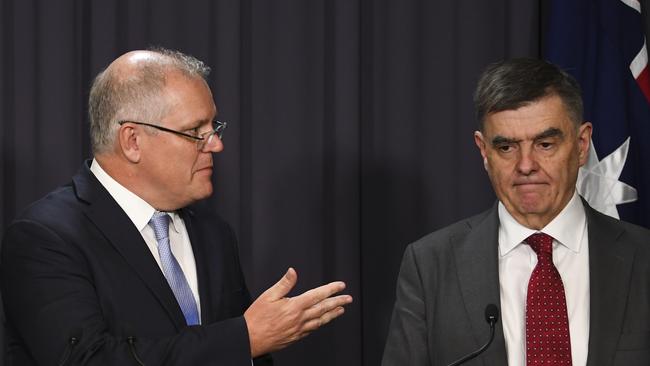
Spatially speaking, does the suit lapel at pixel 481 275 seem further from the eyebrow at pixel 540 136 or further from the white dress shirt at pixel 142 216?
the white dress shirt at pixel 142 216

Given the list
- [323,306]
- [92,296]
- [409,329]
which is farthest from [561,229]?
[92,296]

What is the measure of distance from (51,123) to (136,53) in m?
0.85

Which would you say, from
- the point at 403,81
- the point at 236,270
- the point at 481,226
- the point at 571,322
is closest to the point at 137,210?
the point at 236,270

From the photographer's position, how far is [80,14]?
328 cm

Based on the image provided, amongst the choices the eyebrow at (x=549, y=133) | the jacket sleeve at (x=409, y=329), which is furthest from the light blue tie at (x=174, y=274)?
the eyebrow at (x=549, y=133)

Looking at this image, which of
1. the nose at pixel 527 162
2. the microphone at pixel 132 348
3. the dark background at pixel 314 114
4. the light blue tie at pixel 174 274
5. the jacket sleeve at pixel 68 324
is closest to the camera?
the microphone at pixel 132 348

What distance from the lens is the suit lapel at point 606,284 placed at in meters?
2.16

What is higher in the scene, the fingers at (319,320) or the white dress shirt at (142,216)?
the white dress shirt at (142,216)

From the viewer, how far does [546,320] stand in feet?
7.20

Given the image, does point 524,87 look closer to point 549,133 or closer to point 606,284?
point 549,133

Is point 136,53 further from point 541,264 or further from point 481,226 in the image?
point 541,264

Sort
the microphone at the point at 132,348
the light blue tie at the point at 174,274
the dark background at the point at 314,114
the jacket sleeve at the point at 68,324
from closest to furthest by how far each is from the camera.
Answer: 1. the microphone at the point at 132,348
2. the jacket sleeve at the point at 68,324
3. the light blue tie at the point at 174,274
4. the dark background at the point at 314,114

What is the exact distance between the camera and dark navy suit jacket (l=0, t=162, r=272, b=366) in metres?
2.16

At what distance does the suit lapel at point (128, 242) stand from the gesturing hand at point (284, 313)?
21 cm
